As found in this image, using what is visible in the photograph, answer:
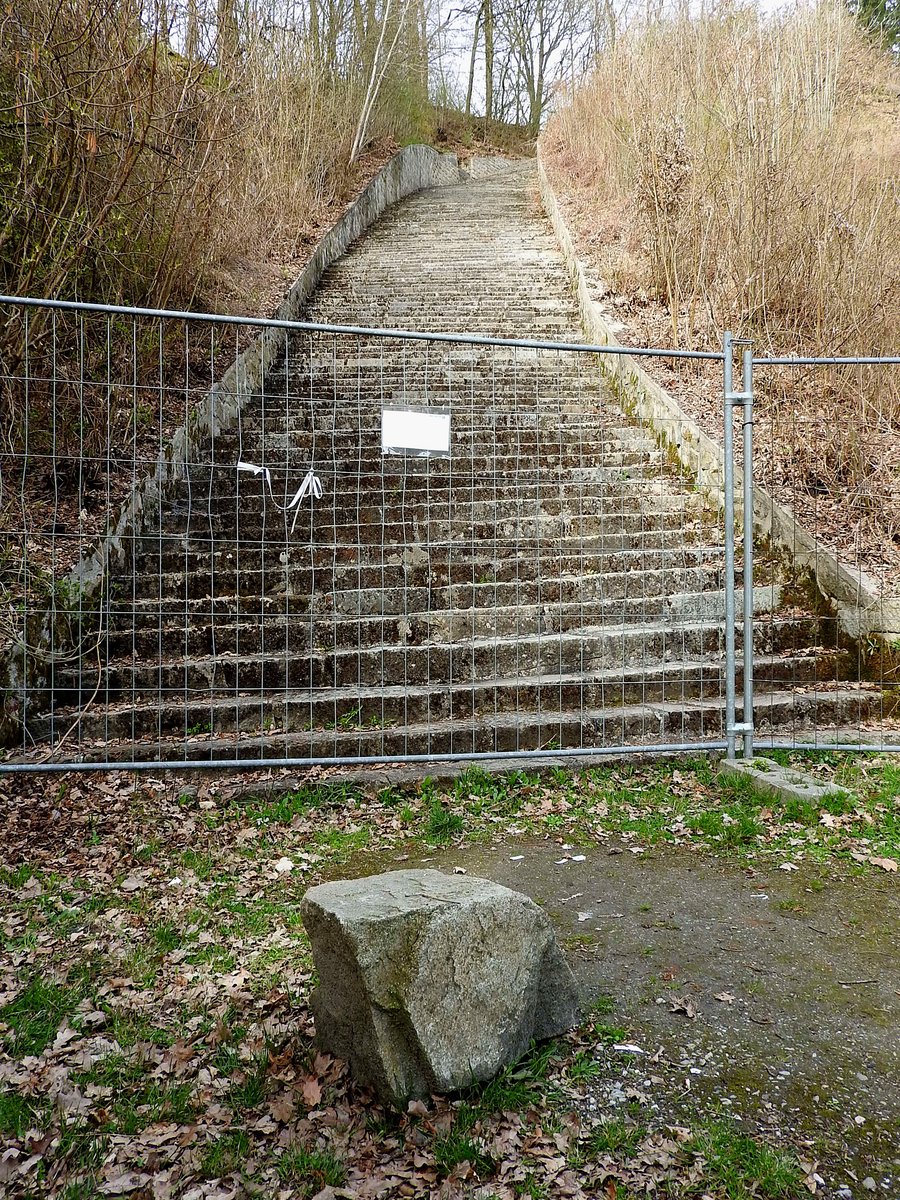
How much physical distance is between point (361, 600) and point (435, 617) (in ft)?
1.55

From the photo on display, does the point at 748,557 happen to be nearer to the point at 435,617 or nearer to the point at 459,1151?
the point at 435,617

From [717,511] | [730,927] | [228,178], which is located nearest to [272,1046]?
[730,927]

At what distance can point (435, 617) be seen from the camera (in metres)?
5.00

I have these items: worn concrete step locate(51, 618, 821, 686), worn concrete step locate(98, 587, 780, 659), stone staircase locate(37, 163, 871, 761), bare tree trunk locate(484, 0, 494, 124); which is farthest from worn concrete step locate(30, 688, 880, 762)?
bare tree trunk locate(484, 0, 494, 124)

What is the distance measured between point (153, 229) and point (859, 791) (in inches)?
257

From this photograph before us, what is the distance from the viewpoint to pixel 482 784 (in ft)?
13.8

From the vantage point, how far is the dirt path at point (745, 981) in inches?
79.4

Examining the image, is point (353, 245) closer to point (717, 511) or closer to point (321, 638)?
point (717, 511)

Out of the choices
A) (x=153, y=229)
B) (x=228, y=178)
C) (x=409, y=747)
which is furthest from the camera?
(x=228, y=178)

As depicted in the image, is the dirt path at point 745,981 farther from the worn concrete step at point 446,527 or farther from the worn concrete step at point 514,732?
the worn concrete step at point 446,527

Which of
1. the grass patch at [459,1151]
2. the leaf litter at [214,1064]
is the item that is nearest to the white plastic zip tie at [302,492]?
the leaf litter at [214,1064]

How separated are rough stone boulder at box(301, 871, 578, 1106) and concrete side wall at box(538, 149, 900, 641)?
12.8ft

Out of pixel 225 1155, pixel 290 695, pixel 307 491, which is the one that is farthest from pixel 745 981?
pixel 307 491

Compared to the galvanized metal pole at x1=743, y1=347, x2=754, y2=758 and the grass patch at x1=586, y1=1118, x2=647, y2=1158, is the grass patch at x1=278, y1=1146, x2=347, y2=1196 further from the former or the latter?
the galvanized metal pole at x1=743, y1=347, x2=754, y2=758
